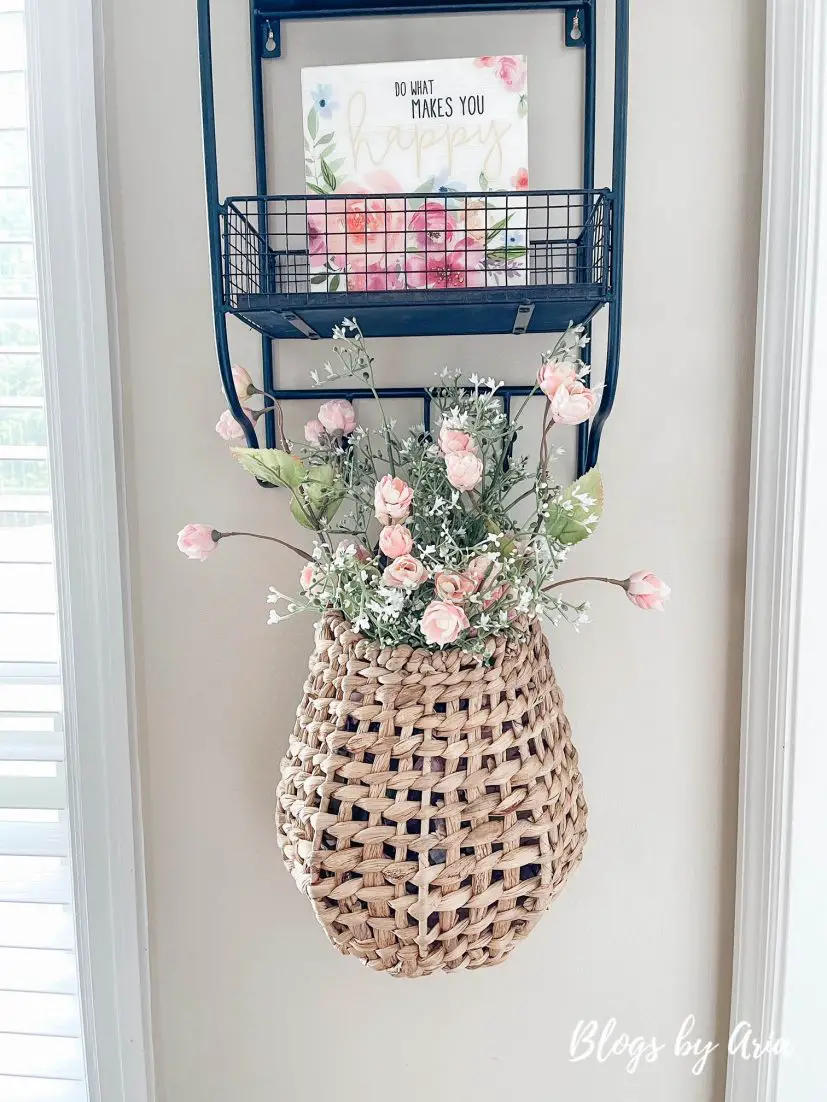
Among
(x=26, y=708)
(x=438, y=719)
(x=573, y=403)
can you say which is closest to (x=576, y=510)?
(x=573, y=403)

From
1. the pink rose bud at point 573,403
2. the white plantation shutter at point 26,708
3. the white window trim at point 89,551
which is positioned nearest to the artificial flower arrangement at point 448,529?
the pink rose bud at point 573,403

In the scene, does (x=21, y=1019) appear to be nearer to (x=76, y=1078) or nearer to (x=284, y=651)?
(x=76, y=1078)

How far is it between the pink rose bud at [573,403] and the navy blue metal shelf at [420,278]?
0.08m

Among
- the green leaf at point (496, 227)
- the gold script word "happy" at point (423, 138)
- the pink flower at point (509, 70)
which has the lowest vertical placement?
the green leaf at point (496, 227)

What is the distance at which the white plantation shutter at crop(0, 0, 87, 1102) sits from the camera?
0.95 m

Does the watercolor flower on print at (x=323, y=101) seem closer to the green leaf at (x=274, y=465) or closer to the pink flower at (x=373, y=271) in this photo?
the pink flower at (x=373, y=271)

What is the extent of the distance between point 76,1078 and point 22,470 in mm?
773

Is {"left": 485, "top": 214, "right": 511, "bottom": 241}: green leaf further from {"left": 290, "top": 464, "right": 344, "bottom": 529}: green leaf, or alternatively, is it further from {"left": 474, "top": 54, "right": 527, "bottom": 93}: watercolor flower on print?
{"left": 290, "top": 464, "right": 344, "bottom": 529}: green leaf

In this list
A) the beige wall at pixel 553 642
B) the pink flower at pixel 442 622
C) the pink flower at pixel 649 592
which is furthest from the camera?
the beige wall at pixel 553 642

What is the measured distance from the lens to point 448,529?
0.75m

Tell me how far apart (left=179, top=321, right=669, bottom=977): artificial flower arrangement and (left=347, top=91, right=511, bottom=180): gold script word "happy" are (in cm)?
16

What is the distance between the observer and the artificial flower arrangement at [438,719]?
714 mm

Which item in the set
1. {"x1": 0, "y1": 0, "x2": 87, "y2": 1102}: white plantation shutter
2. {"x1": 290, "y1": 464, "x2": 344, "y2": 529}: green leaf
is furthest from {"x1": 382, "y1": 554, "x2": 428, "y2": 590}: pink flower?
{"x1": 0, "y1": 0, "x2": 87, "y2": 1102}: white plantation shutter

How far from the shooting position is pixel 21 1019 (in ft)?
3.49
